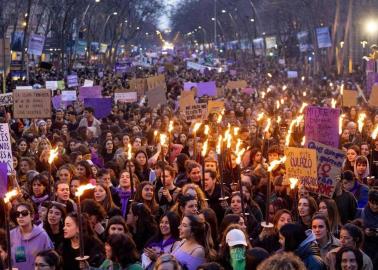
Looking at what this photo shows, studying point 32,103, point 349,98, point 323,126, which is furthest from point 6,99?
point 349,98

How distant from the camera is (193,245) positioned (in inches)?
287

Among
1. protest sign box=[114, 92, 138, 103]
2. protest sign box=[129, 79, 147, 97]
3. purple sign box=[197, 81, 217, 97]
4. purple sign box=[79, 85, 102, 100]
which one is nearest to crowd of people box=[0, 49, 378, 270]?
protest sign box=[114, 92, 138, 103]

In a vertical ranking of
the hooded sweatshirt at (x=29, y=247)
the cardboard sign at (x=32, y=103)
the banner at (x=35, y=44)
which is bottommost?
the hooded sweatshirt at (x=29, y=247)

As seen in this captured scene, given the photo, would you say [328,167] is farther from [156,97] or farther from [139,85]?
[139,85]

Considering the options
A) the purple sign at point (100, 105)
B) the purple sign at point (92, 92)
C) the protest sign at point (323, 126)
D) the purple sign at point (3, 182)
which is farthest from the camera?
the purple sign at point (92, 92)

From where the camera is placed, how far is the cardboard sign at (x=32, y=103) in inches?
661

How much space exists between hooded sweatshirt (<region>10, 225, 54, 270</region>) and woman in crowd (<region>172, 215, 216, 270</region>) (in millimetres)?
1221

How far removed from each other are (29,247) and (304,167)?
3.20 metres

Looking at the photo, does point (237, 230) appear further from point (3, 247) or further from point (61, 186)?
point (61, 186)

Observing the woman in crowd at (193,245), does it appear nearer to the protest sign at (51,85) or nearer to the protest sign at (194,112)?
the protest sign at (194,112)

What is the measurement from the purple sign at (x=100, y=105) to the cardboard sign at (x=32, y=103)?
168 inches

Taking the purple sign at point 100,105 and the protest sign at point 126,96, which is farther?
the protest sign at point 126,96

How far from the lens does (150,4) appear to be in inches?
3159

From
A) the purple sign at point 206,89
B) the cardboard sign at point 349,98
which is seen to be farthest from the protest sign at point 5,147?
the purple sign at point 206,89
